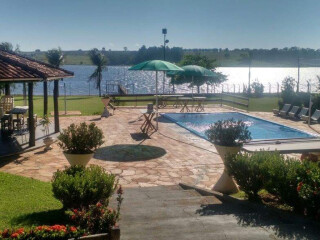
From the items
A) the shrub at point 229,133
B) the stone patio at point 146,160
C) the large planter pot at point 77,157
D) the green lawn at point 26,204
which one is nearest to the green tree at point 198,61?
the stone patio at point 146,160

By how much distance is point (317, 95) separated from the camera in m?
19.4

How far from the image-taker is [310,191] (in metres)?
5.30

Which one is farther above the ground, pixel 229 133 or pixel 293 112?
pixel 229 133

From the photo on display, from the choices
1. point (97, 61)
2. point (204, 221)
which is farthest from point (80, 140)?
point (97, 61)

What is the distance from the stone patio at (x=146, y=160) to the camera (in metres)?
9.02

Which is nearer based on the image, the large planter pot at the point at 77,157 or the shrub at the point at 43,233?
the shrub at the point at 43,233

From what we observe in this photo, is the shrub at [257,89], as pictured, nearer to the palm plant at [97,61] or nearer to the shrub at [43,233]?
the palm plant at [97,61]

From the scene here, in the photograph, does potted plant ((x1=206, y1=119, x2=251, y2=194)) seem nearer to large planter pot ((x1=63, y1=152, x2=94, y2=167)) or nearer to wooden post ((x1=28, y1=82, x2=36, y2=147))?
large planter pot ((x1=63, y1=152, x2=94, y2=167))

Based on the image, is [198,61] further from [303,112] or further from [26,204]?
[26,204]

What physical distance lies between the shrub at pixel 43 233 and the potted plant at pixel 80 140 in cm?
426

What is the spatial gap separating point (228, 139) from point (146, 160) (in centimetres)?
342

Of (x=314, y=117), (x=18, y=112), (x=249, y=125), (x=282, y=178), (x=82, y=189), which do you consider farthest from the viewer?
(x=249, y=125)

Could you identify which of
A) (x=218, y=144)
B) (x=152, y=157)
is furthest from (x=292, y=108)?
(x=218, y=144)

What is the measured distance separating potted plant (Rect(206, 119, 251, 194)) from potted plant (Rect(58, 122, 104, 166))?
2.59 metres
